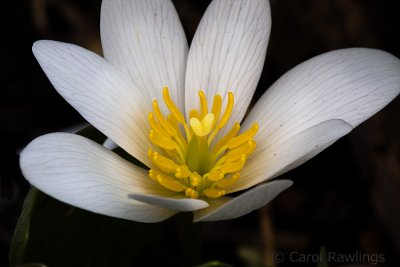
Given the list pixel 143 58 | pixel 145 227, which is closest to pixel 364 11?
pixel 143 58

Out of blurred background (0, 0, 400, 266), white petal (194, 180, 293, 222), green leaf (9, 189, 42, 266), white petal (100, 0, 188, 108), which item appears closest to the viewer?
white petal (194, 180, 293, 222)

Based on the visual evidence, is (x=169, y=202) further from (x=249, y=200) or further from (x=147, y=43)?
(x=147, y=43)

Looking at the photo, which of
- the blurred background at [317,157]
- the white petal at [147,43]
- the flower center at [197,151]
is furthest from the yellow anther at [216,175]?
the blurred background at [317,157]

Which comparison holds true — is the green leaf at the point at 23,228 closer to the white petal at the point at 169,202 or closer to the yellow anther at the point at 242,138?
the white petal at the point at 169,202

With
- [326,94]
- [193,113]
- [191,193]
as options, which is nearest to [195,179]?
[191,193]

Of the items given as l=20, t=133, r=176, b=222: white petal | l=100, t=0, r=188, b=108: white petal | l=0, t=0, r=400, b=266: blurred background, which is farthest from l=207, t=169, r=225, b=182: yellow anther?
l=0, t=0, r=400, b=266: blurred background

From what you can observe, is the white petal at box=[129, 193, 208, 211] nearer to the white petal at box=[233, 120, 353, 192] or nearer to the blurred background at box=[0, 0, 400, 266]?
the white petal at box=[233, 120, 353, 192]

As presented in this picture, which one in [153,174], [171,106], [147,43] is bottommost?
[153,174]
